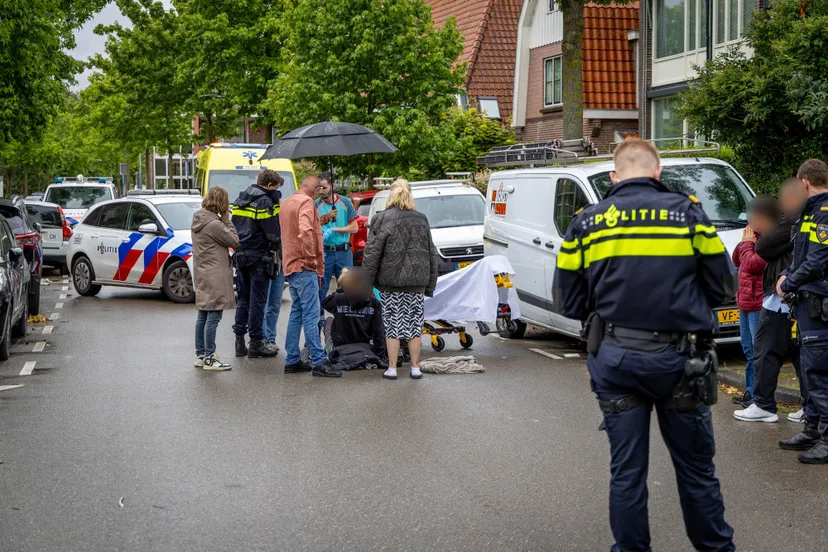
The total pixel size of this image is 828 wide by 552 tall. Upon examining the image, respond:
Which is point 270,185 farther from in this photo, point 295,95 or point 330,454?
point 295,95

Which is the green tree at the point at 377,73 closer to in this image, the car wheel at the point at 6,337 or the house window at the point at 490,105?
the house window at the point at 490,105

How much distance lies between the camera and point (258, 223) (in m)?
11.6

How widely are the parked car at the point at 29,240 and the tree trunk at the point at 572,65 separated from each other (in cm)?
997

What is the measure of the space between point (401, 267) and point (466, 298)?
1729 millimetres

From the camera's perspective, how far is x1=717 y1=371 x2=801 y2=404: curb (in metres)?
8.88

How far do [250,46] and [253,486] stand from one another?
32.9 meters

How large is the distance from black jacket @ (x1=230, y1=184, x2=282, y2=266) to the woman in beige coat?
0.46m

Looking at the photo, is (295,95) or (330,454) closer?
(330,454)

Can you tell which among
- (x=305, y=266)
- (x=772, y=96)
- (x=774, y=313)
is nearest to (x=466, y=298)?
(x=305, y=266)

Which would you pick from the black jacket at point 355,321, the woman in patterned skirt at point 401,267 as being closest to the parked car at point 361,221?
the black jacket at point 355,321

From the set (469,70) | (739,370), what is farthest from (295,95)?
(739,370)

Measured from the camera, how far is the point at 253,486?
6.48m

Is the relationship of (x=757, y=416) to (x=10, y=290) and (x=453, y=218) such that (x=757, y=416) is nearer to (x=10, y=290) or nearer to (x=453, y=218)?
(x=10, y=290)

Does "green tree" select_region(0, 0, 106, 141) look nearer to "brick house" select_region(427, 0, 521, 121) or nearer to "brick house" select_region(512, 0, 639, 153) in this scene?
"brick house" select_region(512, 0, 639, 153)
